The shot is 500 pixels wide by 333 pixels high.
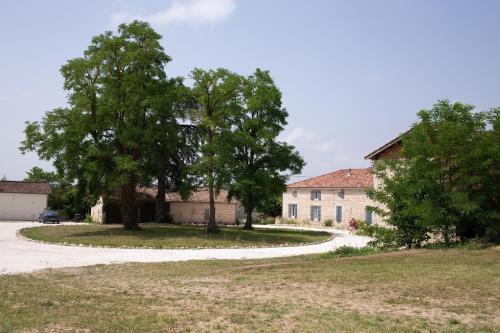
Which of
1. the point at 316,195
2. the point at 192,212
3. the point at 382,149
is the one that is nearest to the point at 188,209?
the point at 192,212

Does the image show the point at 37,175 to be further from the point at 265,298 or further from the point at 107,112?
the point at 265,298

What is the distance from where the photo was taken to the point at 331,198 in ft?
182

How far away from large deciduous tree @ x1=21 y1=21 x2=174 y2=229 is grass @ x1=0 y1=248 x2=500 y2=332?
59.6ft

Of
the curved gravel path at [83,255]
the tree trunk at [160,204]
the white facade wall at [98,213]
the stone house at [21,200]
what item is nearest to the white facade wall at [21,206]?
the stone house at [21,200]

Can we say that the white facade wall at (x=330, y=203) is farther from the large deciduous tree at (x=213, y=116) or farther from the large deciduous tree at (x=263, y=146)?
the large deciduous tree at (x=213, y=116)

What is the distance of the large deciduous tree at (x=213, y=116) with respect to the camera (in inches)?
1398

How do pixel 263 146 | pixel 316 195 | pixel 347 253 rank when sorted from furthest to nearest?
pixel 316 195, pixel 263 146, pixel 347 253

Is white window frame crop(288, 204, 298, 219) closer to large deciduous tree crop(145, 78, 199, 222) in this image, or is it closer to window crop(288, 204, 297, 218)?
window crop(288, 204, 297, 218)

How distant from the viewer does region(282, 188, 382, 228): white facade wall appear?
172ft

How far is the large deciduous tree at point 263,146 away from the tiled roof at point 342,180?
1223cm

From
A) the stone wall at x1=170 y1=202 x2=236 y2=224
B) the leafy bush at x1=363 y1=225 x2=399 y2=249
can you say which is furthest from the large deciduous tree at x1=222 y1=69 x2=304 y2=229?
the leafy bush at x1=363 y1=225 x2=399 y2=249

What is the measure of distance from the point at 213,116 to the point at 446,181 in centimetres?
2013

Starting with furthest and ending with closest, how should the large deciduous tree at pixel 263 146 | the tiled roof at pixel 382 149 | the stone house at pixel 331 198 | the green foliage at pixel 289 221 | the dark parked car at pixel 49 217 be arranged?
the green foliage at pixel 289 221 → the stone house at pixel 331 198 → the dark parked car at pixel 49 217 → the large deciduous tree at pixel 263 146 → the tiled roof at pixel 382 149

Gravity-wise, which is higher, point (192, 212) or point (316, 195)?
point (316, 195)
